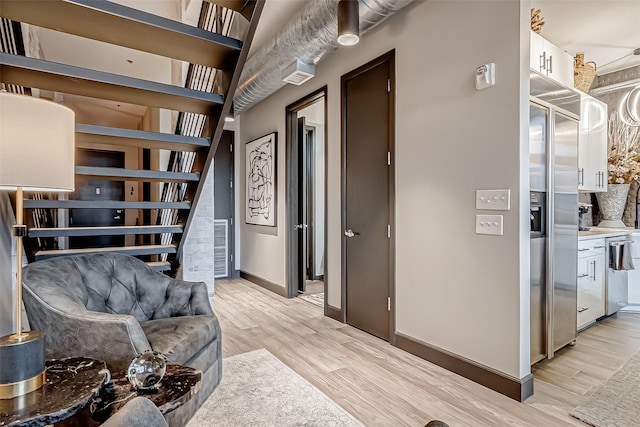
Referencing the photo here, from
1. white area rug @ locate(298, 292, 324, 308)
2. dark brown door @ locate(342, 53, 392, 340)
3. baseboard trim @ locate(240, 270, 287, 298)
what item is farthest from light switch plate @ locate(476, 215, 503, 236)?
baseboard trim @ locate(240, 270, 287, 298)

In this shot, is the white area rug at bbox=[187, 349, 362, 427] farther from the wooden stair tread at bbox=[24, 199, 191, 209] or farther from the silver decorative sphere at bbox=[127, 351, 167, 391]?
the wooden stair tread at bbox=[24, 199, 191, 209]

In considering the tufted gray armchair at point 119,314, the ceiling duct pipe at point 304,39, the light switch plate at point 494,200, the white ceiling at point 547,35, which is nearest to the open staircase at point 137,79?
the tufted gray armchair at point 119,314

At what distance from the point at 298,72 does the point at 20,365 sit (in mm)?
3072

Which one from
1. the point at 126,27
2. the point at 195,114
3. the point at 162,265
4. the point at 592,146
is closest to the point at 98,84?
the point at 126,27

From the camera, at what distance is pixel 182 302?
7.95 feet

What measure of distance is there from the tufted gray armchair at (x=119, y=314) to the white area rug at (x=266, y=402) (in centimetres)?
12

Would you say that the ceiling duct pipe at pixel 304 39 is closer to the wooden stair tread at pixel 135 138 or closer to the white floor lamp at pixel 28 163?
the wooden stair tread at pixel 135 138

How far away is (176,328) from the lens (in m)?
2.04

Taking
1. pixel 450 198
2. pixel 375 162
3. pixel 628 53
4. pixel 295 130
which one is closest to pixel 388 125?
pixel 375 162

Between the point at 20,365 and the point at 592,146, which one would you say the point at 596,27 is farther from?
the point at 20,365

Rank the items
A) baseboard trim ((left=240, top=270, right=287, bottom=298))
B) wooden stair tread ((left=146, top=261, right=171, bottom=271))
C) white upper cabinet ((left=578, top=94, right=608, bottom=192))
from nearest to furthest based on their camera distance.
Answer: wooden stair tread ((left=146, top=261, right=171, bottom=271)), white upper cabinet ((left=578, top=94, right=608, bottom=192)), baseboard trim ((left=240, top=270, right=287, bottom=298))

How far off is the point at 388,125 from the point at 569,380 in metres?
2.32

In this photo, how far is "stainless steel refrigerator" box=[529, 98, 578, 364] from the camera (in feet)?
8.24

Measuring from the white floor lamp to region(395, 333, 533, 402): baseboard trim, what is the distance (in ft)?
7.79
